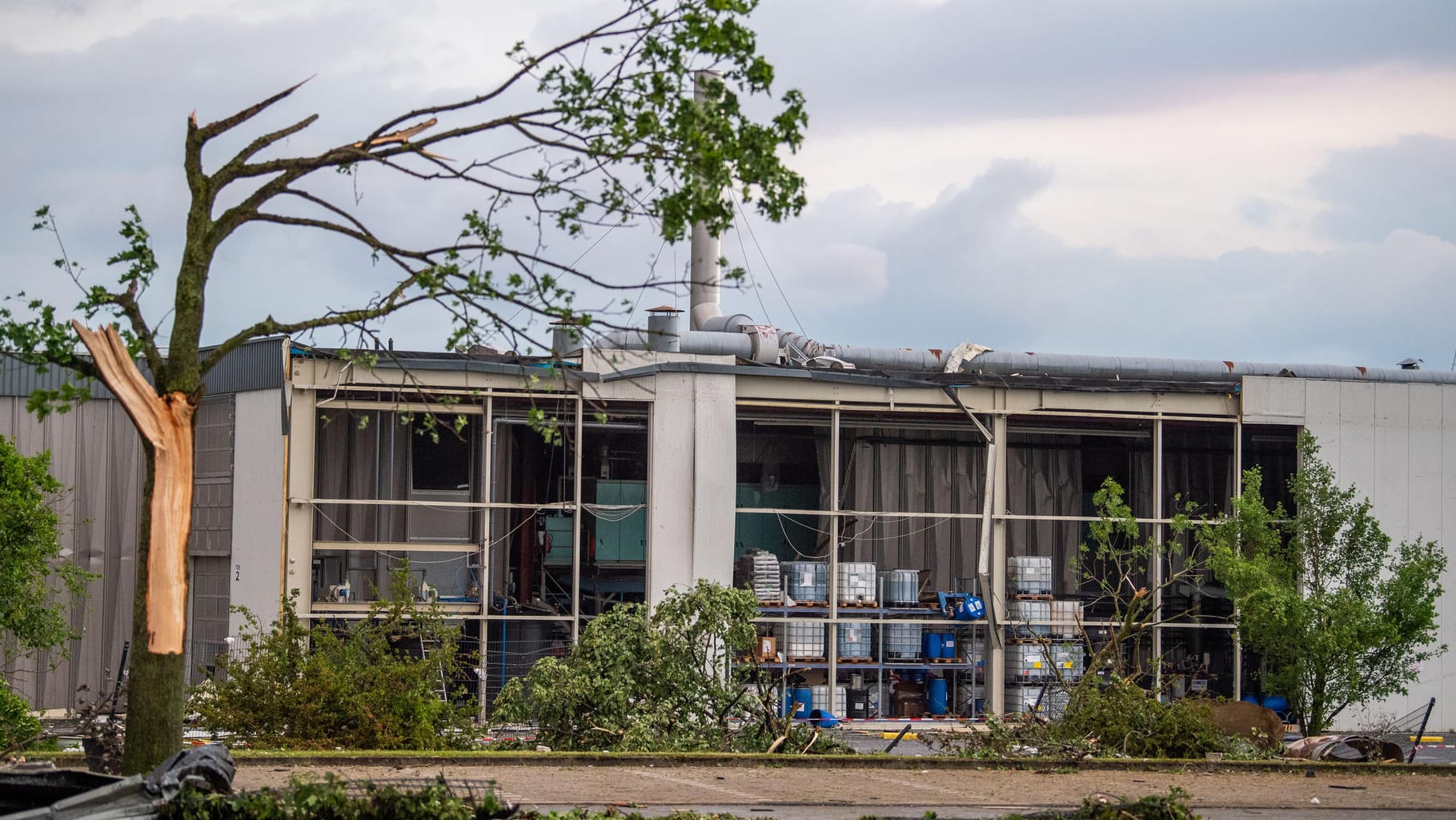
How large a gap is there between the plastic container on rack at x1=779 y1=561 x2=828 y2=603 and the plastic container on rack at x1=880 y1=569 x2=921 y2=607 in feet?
4.51

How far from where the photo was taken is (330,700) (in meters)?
17.9

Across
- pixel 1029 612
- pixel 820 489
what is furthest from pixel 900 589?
pixel 820 489

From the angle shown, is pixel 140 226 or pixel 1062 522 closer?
pixel 140 226

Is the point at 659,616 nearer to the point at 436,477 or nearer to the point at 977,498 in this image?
the point at 436,477

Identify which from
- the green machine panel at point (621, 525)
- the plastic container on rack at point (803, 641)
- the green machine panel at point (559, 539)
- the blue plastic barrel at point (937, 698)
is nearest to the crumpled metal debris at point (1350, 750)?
the blue plastic barrel at point (937, 698)

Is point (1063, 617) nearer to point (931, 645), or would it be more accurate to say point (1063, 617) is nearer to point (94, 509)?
point (931, 645)

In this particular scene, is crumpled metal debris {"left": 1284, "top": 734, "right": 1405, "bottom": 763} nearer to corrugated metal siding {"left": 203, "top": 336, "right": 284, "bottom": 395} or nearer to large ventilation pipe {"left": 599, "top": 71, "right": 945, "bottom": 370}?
large ventilation pipe {"left": 599, "top": 71, "right": 945, "bottom": 370}

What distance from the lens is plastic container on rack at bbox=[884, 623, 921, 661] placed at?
31078 mm

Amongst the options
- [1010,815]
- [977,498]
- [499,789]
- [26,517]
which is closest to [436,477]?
[26,517]

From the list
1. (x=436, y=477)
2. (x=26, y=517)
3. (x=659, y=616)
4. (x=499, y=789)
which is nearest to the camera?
(x=499, y=789)

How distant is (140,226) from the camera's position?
35.6 ft

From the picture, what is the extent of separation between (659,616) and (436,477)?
12918mm

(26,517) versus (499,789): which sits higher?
(26,517)

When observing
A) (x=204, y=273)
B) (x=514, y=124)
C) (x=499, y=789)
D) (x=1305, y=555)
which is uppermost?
(x=514, y=124)
